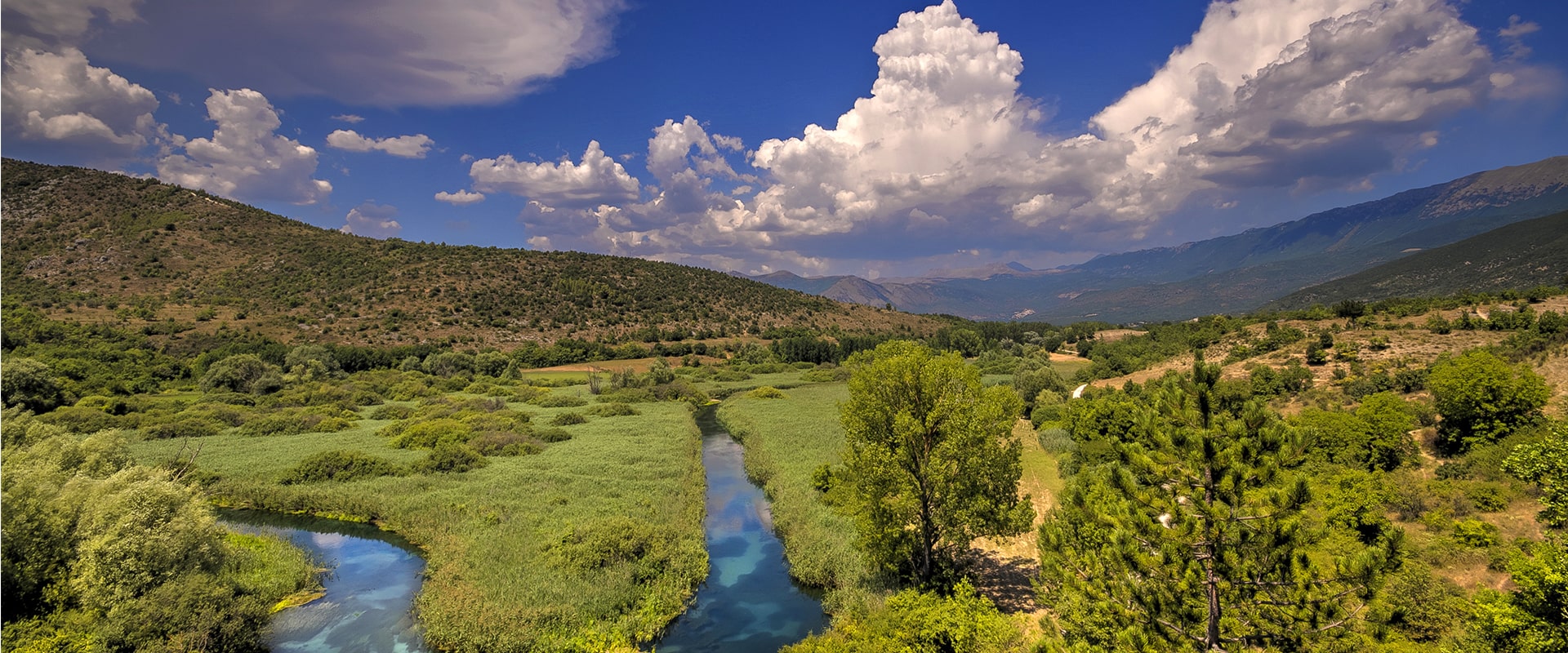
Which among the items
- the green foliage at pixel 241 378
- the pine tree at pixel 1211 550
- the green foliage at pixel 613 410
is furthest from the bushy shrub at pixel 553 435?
the pine tree at pixel 1211 550

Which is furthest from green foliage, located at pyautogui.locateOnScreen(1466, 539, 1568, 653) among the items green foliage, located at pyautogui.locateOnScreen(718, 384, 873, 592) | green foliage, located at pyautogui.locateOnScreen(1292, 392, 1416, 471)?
green foliage, located at pyautogui.locateOnScreen(1292, 392, 1416, 471)

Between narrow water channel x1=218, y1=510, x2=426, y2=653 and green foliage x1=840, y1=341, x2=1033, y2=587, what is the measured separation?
13.7 metres

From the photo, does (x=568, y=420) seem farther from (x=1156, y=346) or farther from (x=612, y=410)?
(x=1156, y=346)

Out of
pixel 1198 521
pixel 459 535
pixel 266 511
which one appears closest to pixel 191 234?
pixel 266 511

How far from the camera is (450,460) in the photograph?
3114 cm

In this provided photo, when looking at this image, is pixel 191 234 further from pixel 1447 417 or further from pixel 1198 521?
pixel 1447 417

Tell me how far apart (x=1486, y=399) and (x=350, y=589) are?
137ft

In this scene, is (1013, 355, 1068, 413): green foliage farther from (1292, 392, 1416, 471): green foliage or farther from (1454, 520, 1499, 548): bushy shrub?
(1454, 520, 1499, 548): bushy shrub

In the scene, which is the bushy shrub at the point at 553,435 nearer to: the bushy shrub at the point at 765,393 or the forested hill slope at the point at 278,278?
the bushy shrub at the point at 765,393

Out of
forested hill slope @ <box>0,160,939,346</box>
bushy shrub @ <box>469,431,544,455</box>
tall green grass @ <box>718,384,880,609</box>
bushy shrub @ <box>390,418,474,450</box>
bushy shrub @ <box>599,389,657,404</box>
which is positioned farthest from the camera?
forested hill slope @ <box>0,160,939,346</box>

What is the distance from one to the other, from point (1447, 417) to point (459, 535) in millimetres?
39438

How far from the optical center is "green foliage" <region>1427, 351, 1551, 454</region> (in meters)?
20.2

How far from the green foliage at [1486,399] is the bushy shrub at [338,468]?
157ft

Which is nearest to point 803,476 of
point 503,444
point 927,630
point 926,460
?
point 926,460
